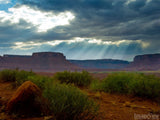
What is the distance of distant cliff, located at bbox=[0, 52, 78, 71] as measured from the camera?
368ft

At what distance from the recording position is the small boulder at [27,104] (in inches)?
171

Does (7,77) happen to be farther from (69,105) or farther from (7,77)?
(69,105)

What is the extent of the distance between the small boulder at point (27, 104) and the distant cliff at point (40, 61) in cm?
10869

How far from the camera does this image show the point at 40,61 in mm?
121562

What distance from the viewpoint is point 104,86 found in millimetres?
8414

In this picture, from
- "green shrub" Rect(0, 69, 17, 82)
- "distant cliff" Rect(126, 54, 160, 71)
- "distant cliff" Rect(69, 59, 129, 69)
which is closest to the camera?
"green shrub" Rect(0, 69, 17, 82)

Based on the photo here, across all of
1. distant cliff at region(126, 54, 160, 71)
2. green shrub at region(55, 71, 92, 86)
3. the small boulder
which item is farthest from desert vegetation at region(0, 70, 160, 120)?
distant cliff at region(126, 54, 160, 71)

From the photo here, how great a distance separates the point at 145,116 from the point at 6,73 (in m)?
9.75

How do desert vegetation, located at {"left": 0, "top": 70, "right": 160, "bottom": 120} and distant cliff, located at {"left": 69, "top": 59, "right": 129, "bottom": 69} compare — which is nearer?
desert vegetation, located at {"left": 0, "top": 70, "right": 160, "bottom": 120}

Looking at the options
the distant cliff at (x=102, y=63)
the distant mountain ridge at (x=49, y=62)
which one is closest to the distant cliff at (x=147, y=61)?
the distant mountain ridge at (x=49, y=62)

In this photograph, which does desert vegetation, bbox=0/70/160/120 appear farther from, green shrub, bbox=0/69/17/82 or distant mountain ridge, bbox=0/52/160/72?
distant mountain ridge, bbox=0/52/160/72

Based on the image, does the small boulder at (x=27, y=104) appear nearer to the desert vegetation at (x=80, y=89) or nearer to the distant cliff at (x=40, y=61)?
the desert vegetation at (x=80, y=89)

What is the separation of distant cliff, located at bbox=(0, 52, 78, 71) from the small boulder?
109 m

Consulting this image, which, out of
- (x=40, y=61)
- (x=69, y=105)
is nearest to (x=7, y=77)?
(x=69, y=105)
